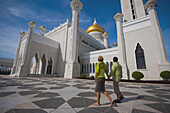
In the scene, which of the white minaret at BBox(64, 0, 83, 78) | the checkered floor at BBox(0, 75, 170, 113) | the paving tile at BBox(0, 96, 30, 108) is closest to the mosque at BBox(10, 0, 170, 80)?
the white minaret at BBox(64, 0, 83, 78)

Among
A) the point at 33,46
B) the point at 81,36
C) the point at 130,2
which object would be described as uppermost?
the point at 130,2

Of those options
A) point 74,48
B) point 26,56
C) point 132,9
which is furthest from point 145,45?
point 26,56

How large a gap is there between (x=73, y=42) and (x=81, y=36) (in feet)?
17.5

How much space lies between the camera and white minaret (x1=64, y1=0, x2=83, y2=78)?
46.8 feet

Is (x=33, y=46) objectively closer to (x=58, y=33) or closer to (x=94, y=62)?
(x=58, y=33)

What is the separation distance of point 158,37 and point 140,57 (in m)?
3.51

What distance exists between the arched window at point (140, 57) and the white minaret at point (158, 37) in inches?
72.3

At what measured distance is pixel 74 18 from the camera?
16875 millimetres

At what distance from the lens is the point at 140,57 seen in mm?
12352

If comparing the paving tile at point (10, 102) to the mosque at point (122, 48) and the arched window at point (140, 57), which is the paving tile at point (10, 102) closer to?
the mosque at point (122, 48)

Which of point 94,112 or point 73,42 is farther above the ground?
point 73,42

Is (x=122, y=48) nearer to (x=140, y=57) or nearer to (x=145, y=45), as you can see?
(x=140, y=57)

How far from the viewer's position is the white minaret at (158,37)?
33.5ft

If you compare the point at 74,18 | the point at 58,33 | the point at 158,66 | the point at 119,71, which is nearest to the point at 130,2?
the point at 74,18
